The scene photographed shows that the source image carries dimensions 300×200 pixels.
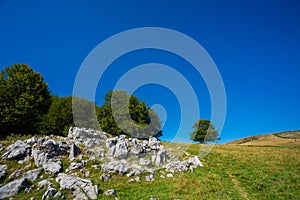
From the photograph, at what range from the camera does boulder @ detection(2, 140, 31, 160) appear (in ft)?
53.6

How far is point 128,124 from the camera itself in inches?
1549

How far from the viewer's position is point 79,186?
1220 cm

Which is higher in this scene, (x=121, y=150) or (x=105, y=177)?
(x=121, y=150)

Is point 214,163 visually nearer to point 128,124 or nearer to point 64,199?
point 64,199

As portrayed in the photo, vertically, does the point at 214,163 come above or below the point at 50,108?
below

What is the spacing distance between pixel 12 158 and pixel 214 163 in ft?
66.0

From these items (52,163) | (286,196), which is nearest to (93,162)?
(52,163)

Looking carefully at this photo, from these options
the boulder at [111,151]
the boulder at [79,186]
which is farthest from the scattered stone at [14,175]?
the boulder at [111,151]

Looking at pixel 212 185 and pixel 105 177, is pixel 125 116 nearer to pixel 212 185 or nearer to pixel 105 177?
pixel 105 177

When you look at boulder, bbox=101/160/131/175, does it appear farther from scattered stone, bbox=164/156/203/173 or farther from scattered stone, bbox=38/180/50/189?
scattered stone, bbox=38/180/50/189

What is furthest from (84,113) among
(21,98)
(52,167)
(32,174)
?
(32,174)

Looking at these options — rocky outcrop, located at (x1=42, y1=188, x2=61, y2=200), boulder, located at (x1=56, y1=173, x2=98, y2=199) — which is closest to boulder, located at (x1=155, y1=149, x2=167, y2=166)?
boulder, located at (x1=56, y1=173, x2=98, y2=199)

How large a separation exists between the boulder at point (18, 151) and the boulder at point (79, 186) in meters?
6.16

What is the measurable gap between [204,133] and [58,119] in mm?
53033
